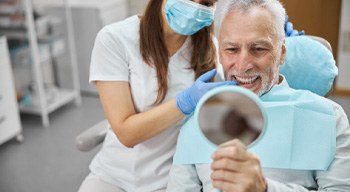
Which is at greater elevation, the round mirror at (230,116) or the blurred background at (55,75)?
the round mirror at (230,116)

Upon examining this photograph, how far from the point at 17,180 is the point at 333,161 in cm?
209

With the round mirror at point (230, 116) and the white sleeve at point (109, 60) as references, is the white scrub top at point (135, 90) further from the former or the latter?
the round mirror at point (230, 116)

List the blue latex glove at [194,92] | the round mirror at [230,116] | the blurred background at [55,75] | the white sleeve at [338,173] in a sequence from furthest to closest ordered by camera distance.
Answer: the blurred background at [55,75]
the blue latex glove at [194,92]
the white sleeve at [338,173]
the round mirror at [230,116]

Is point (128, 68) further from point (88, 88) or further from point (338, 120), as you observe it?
point (88, 88)

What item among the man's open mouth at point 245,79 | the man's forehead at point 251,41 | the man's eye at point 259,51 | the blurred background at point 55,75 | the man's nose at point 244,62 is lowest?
the blurred background at point 55,75

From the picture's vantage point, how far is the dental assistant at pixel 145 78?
4.74ft

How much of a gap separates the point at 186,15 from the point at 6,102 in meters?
1.97

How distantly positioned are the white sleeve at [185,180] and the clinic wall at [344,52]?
2.50 metres

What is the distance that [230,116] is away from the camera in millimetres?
762

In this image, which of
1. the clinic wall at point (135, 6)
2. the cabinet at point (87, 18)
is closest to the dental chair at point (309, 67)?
the cabinet at point (87, 18)

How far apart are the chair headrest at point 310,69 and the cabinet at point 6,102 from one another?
82.3 inches

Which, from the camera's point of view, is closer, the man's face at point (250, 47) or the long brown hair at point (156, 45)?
the man's face at point (250, 47)

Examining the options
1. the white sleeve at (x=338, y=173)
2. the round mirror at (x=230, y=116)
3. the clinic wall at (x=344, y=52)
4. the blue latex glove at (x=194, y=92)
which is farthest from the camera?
the clinic wall at (x=344, y=52)

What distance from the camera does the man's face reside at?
1.13 meters
